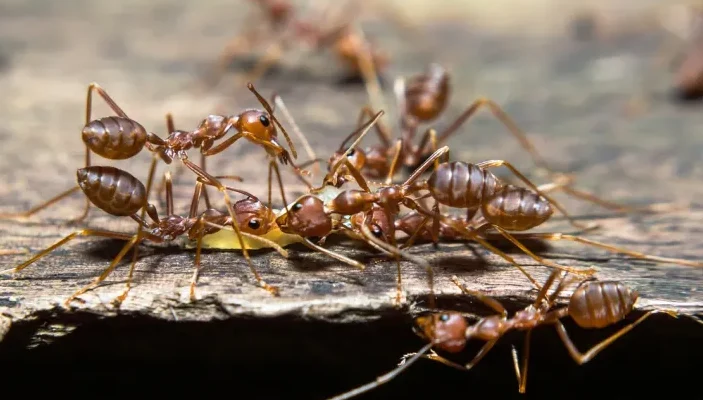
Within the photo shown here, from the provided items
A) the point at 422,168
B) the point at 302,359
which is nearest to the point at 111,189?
the point at 302,359

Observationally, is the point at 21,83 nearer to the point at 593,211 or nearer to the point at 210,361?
the point at 210,361

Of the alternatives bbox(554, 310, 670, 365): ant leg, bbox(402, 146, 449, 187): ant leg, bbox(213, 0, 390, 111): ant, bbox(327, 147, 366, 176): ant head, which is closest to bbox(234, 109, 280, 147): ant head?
bbox(327, 147, 366, 176): ant head

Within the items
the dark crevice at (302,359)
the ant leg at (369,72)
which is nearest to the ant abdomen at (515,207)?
the dark crevice at (302,359)

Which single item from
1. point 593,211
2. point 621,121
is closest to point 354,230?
point 593,211

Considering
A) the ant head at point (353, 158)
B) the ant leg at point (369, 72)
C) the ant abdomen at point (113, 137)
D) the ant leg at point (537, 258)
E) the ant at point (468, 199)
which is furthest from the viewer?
the ant leg at point (369, 72)

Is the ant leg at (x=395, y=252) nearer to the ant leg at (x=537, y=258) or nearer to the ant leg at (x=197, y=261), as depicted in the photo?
the ant leg at (x=537, y=258)

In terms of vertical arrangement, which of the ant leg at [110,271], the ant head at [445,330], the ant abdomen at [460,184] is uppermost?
the ant abdomen at [460,184]
